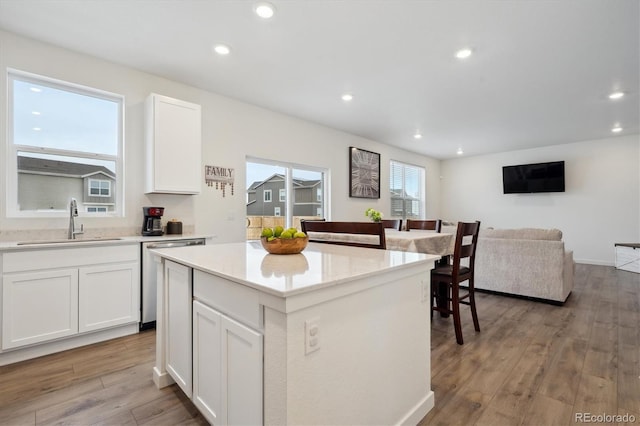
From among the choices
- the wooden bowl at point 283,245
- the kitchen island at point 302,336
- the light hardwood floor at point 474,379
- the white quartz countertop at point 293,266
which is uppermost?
the wooden bowl at point 283,245

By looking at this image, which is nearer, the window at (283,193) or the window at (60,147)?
the window at (60,147)

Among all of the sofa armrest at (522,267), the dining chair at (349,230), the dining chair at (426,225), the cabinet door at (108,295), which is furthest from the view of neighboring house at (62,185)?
the sofa armrest at (522,267)

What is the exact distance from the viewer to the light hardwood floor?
1.66 meters

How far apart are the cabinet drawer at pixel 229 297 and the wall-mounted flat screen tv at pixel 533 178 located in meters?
7.67

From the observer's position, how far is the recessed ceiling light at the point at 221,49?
279cm

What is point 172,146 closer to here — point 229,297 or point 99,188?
point 99,188

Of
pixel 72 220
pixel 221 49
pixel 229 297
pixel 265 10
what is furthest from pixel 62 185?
pixel 229 297

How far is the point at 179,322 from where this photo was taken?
1.67 metres

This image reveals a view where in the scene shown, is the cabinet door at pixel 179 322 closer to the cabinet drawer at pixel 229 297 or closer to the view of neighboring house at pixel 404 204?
the cabinet drawer at pixel 229 297

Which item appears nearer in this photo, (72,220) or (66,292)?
(66,292)

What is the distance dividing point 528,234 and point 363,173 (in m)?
2.97

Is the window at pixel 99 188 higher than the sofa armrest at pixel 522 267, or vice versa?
the window at pixel 99 188

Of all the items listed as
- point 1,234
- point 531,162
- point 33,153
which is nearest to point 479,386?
point 1,234

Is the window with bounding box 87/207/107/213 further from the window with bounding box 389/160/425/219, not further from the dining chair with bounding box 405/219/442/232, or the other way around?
the window with bounding box 389/160/425/219
